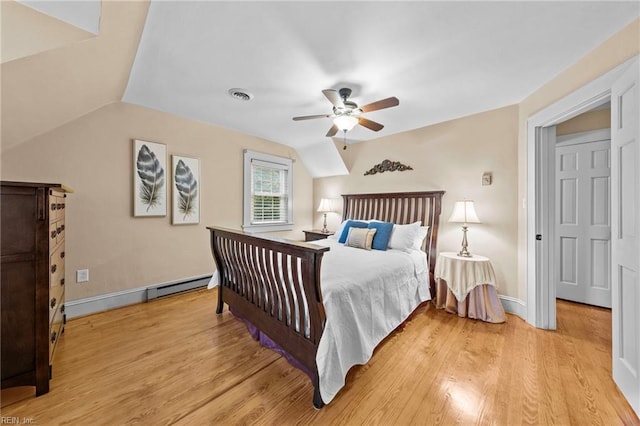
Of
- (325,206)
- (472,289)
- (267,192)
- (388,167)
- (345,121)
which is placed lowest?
(472,289)

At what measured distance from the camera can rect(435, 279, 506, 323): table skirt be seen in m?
2.62

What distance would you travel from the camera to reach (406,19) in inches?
61.3

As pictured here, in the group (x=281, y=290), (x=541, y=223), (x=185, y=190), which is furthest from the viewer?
(x=185, y=190)

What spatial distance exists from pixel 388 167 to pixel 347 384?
3.13 meters

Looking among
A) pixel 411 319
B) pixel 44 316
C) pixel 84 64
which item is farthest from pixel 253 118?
pixel 411 319

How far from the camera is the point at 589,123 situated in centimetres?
294

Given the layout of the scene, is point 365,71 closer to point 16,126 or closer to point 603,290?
point 16,126

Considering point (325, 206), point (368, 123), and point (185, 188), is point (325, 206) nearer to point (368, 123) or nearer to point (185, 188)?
point (368, 123)

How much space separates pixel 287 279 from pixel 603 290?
12.6ft

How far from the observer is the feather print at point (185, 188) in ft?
11.0

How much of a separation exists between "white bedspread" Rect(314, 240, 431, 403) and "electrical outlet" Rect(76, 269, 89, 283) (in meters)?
2.69

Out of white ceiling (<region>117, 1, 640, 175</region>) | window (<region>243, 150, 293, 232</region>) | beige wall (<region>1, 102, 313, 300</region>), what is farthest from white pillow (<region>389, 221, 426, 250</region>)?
beige wall (<region>1, 102, 313, 300</region>)

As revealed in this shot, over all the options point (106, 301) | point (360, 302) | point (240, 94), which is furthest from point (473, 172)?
point (106, 301)

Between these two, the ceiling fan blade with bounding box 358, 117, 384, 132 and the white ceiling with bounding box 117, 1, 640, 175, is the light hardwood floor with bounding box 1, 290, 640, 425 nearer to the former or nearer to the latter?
the ceiling fan blade with bounding box 358, 117, 384, 132
